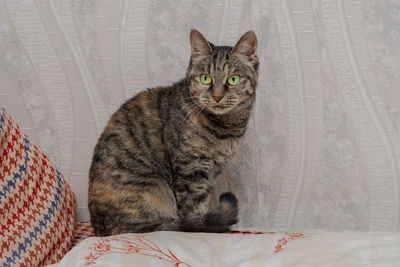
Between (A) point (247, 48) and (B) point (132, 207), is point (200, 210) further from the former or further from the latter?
(A) point (247, 48)

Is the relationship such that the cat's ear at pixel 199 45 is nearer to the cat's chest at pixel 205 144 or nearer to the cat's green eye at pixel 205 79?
the cat's green eye at pixel 205 79

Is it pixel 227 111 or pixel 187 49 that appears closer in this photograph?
pixel 227 111

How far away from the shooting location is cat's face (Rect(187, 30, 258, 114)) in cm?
150

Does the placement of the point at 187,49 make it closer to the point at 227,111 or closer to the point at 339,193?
the point at 227,111

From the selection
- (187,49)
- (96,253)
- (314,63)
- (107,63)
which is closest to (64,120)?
(107,63)

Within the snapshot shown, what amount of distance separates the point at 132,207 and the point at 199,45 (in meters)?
0.58

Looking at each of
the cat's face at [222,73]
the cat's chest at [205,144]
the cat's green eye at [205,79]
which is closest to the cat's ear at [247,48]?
the cat's face at [222,73]

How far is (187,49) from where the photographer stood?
→ 1.76m

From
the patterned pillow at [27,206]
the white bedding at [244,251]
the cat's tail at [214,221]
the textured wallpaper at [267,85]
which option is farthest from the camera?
the textured wallpaper at [267,85]

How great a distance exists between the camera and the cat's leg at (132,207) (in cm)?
149

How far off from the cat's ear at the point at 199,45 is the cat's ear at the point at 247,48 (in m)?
0.09

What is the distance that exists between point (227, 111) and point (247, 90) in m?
0.10

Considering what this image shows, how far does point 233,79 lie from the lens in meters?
1.52

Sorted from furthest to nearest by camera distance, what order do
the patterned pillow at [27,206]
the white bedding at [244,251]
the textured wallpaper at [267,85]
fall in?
the textured wallpaper at [267,85], the patterned pillow at [27,206], the white bedding at [244,251]
